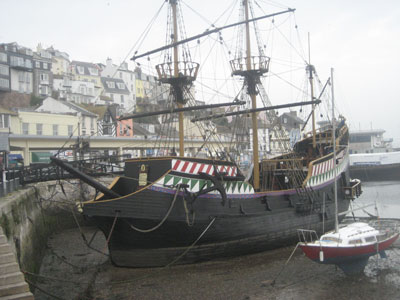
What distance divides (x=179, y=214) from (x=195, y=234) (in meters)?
1.01

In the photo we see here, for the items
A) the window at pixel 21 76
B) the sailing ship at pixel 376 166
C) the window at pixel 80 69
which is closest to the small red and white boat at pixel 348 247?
the sailing ship at pixel 376 166

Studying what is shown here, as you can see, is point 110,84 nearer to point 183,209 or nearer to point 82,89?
point 82,89

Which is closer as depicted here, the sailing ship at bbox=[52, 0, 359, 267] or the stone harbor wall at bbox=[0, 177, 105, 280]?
the stone harbor wall at bbox=[0, 177, 105, 280]

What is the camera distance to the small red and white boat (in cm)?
1180

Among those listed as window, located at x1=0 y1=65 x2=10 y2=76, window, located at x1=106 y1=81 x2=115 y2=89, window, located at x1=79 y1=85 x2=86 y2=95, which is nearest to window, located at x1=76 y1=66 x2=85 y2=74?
window, located at x1=106 y1=81 x2=115 y2=89

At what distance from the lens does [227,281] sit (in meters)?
12.1

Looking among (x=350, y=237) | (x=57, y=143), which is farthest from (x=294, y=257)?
(x=57, y=143)

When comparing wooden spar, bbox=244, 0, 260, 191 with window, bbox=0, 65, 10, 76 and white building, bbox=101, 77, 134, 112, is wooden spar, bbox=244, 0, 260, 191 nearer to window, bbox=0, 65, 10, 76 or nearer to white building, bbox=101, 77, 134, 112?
window, bbox=0, 65, 10, 76

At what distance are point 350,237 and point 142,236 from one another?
266 inches

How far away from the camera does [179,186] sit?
1284cm

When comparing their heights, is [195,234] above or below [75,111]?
below

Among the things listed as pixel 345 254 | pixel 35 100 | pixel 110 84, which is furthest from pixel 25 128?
pixel 110 84

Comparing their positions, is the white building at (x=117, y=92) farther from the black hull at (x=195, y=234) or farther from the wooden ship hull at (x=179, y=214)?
the wooden ship hull at (x=179, y=214)

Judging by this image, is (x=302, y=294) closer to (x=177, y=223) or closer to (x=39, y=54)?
(x=177, y=223)
